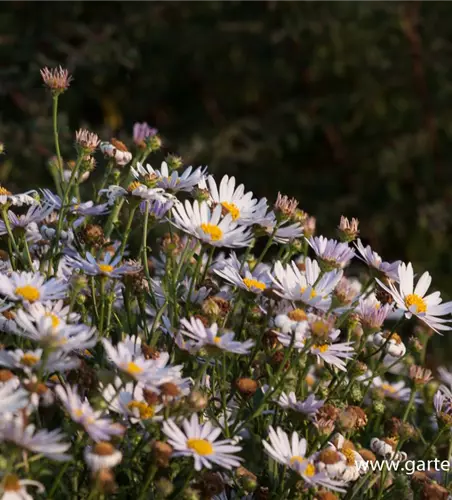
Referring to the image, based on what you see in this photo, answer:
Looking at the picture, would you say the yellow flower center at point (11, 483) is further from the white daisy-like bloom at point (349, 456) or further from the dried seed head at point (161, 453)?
the white daisy-like bloom at point (349, 456)

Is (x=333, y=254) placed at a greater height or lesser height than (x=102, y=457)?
greater

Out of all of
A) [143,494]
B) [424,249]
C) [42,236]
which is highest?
[424,249]

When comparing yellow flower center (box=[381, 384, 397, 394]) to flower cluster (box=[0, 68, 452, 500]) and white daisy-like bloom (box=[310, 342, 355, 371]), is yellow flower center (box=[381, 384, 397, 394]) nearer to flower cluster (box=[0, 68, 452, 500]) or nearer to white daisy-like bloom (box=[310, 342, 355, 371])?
flower cluster (box=[0, 68, 452, 500])

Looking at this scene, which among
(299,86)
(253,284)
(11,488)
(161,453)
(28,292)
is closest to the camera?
(11,488)

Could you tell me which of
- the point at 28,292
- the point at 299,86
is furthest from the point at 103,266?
the point at 299,86

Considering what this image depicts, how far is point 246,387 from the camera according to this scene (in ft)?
3.02

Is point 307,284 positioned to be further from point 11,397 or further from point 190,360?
point 11,397

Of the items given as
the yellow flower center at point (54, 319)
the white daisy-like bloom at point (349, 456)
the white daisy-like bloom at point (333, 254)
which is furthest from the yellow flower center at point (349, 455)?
the yellow flower center at point (54, 319)

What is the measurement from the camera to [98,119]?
3.08 m

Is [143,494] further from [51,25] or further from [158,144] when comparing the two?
[51,25]

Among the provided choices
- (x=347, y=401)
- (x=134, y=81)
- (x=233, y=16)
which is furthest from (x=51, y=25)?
(x=347, y=401)

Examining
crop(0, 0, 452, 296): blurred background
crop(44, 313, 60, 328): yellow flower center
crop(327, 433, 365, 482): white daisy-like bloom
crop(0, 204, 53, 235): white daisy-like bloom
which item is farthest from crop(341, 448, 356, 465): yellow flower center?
crop(0, 0, 452, 296): blurred background

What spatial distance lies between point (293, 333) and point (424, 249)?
206 centimetres

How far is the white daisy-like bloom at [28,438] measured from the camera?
2.19ft
